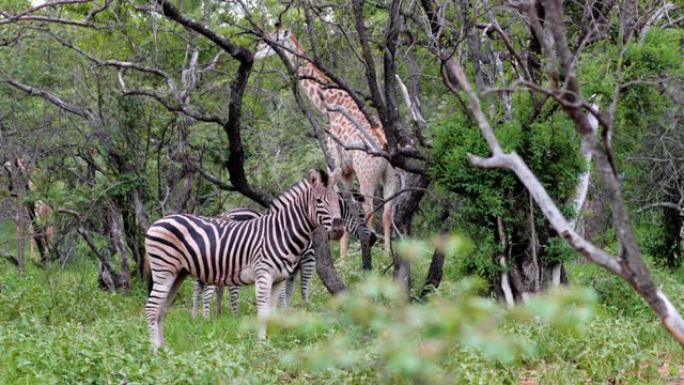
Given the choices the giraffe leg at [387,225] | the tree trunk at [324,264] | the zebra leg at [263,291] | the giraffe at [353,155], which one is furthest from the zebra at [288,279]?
the giraffe leg at [387,225]

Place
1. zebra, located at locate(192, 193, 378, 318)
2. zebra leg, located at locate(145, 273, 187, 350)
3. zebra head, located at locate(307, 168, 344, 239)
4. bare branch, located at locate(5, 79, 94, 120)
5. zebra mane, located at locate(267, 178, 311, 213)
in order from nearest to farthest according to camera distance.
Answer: zebra leg, located at locate(145, 273, 187, 350) → zebra head, located at locate(307, 168, 344, 239) → zebra mane, located at locate(267, 178, 311, 213) → zebra, located at locate(192, 193, 378, 318) → bare branch, located at locate(5, 79, 94, 120)

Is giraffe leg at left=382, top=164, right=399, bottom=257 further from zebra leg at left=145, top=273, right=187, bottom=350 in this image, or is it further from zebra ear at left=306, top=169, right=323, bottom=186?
zebra leg at left=145, top=273, right=187, bottom=350

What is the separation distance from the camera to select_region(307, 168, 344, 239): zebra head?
9.85 m

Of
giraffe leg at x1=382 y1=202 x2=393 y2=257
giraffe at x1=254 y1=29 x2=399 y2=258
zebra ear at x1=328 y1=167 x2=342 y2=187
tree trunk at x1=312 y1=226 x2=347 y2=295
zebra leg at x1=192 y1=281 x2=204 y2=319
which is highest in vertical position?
giraffe at x1=254 y1=29 x2=399 y2=258

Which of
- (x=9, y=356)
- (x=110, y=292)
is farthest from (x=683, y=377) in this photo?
(x=110, y=292)

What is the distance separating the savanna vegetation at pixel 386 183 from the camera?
12.8ft

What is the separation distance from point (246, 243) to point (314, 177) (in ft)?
3.12

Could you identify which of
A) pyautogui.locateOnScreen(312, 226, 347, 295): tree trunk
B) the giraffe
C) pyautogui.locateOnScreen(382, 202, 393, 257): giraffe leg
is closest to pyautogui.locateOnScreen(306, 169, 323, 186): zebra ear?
pyautogui.locateOnScreen(312, 226, 347, 295): tree trunk

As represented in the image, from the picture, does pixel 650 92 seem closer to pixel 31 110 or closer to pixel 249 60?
pixel 249 60

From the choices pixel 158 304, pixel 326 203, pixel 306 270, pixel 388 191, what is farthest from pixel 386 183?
pixel 158 304

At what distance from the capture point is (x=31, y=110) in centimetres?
1313

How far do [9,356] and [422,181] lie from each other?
4609 mm

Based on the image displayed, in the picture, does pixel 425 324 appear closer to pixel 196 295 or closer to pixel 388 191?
pixel 196 295

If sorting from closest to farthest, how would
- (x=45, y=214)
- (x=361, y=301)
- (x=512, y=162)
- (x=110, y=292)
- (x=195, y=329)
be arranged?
(x=361, y=301), (x=512, y=162), (x=195, y=329), (x=110, y=292), (x=45, y=214)
